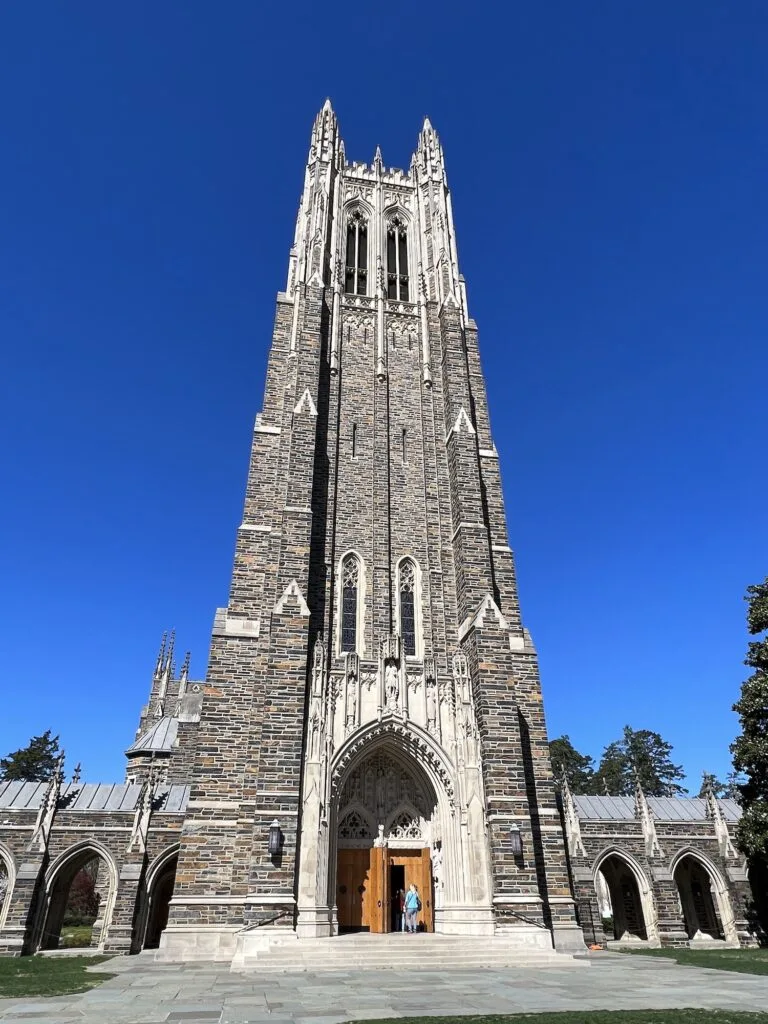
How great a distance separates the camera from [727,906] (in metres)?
23.3

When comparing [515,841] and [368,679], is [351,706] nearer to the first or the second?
[368,679]

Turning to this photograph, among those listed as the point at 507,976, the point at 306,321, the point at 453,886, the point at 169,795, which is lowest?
the point at 507,976

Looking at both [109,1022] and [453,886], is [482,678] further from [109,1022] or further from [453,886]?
[109,1022]

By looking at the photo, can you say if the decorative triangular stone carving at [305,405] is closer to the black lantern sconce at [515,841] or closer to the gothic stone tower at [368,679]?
the gothic stone tower at [368,679]

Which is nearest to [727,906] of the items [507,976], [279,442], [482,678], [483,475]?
[482,678]

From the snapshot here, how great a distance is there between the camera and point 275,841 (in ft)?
46.9

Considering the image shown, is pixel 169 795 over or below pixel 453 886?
over

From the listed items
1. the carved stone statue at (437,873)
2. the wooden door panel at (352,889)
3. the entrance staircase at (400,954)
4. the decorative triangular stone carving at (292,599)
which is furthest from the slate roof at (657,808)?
the decorative triangular stone carving at (292,599)

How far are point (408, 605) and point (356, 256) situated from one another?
56.4 feet

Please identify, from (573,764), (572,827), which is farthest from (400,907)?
(573,764)

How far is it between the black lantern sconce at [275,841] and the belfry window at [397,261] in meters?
21.5

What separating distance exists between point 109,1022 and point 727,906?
24371 mm

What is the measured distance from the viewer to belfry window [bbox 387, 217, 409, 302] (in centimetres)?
2858

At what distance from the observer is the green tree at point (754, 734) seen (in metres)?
20.4
